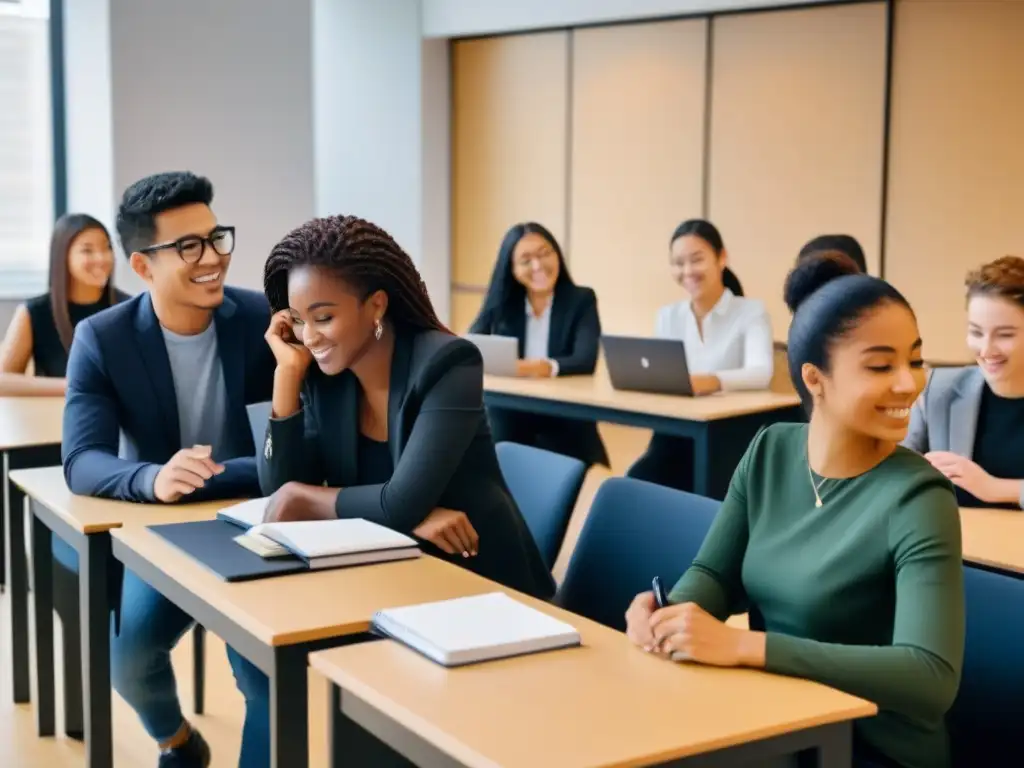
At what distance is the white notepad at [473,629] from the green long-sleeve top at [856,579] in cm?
27

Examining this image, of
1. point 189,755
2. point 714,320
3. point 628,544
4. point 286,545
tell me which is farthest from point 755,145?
point 286,545

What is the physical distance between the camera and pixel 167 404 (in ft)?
9.72

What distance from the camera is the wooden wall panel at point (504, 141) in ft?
24.9

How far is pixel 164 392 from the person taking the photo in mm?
2959

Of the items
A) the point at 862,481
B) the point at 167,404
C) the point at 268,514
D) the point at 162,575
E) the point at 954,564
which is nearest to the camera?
the point at 954,564

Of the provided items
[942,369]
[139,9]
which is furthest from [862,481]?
[139,9]

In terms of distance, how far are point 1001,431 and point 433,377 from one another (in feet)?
4.52

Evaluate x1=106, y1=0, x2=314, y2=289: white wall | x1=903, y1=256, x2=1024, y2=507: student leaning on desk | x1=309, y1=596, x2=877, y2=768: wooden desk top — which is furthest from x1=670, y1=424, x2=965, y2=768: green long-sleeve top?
x1=106, y1=0, x2=314, y2=289: white wall

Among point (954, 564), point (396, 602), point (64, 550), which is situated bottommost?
point (64, 550)

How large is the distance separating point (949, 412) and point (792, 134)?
359 cm

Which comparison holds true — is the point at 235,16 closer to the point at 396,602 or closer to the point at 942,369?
the point at 942,369

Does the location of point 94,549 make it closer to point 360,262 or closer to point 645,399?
point 360,262

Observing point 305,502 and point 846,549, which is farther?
point 305,502

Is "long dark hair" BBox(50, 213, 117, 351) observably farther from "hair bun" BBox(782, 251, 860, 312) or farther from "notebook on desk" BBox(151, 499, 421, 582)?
"hair bun" BBox(782, 251, 860, 312)
